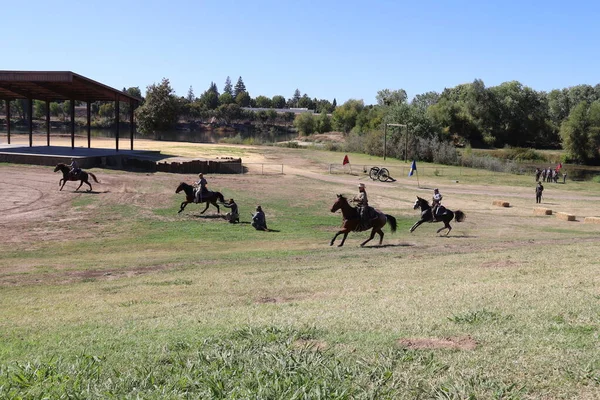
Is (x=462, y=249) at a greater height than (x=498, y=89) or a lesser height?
lesser

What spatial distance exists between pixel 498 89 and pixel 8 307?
10858cm

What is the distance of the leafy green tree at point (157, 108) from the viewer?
Answer: 92625 mm

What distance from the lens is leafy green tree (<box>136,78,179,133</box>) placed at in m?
92.6

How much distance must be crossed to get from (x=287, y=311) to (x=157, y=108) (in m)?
86.4

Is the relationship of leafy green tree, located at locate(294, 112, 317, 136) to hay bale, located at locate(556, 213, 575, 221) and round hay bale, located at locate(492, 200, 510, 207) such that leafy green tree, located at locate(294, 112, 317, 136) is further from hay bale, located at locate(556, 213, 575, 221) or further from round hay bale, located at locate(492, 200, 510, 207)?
hay bale, located at locate(556, 213, 575, 221)

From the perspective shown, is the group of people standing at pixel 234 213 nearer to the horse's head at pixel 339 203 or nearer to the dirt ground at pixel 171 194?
the dirt ground at pixel 171 194

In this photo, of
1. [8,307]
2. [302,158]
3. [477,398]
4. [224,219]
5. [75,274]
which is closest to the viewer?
[477,398]

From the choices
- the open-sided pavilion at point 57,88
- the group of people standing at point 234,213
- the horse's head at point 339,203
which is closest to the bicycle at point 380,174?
the open-sided pavilion at point 57,88

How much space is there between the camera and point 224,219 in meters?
26.6

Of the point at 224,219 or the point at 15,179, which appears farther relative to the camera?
the point at 15,179

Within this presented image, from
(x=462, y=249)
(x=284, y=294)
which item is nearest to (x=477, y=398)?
(x=284, y=294)

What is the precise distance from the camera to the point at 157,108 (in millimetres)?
92562

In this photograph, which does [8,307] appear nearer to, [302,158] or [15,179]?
[15,179]

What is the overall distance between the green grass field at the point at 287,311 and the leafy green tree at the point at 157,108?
224 ft
